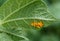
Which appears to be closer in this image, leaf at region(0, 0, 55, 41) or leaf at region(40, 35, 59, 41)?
leaf at region(0, 0, 55, 41)

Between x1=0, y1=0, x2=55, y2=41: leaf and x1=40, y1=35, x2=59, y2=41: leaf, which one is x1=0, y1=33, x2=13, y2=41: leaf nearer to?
x1=0, y1=0, x2=55, y2=41: leaf

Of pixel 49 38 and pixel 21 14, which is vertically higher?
pixel 21 14

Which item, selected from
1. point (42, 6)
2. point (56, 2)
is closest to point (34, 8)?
point (42, 6)

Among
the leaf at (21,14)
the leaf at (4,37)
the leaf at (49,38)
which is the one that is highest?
the leaf at (21,14)

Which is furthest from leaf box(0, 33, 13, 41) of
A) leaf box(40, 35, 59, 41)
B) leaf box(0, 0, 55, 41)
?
leaf box(40, 35, 59, 41)

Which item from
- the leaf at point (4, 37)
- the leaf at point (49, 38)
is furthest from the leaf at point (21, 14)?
the leaf at point (49, 38)

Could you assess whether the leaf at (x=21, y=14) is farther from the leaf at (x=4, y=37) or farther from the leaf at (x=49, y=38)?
the leaf at (x=49, y=38)

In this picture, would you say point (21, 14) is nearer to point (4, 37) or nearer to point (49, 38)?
point (4, 37)

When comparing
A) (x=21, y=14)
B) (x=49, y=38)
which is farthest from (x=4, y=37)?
(x=49, y=38)
